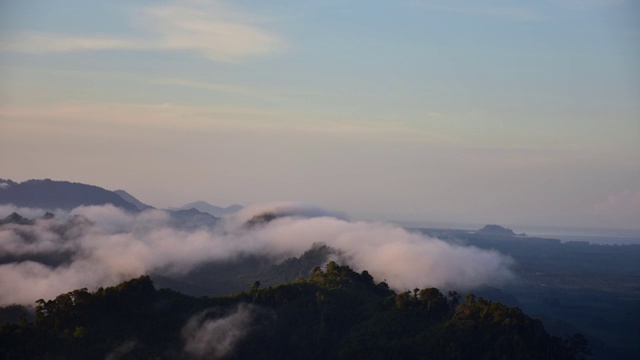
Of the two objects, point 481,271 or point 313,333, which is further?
point 481,271

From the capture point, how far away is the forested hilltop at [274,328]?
65.8m

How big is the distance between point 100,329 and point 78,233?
11602 cm

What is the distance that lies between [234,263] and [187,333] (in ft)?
340

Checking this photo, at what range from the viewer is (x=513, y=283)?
200 metres

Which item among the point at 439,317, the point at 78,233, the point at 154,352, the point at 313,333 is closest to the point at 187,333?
the point at 154,352

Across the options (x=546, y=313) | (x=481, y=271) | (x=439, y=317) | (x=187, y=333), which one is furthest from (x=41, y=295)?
(x=481, y=271)

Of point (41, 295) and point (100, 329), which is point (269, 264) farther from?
point (100, 329)

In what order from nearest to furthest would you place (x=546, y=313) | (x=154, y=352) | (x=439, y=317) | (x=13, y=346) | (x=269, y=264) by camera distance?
1. (x=13, y=346)
2. (x=154, y=352)
3. (x=439, y=317)
4. (x=546, y=313)
5. (x=269, y=264)

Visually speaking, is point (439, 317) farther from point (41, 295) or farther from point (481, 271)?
point (481, 271)

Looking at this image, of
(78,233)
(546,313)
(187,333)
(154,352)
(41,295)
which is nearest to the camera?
(154,352)

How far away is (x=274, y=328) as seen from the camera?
244ft

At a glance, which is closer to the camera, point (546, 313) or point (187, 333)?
point (187, 333)

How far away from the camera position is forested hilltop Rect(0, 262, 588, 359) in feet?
216

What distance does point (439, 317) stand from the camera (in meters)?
75.7
